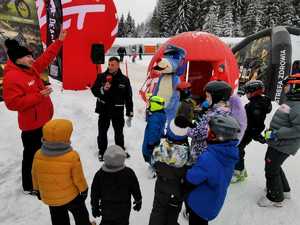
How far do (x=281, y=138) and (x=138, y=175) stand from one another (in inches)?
87.3

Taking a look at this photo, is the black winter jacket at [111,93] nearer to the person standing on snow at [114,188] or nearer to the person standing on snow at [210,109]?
the person standing on snow at [210,109]

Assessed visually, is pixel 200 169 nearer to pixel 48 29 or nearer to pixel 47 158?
pixel 47 158

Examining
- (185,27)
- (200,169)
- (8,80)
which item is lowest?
(185,27)

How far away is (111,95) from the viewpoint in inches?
192

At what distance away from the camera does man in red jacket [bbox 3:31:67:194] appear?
345 cm

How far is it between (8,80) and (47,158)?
1318 millimetres

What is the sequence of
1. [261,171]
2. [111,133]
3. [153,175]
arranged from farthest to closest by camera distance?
[111,133] → [261,171] → [153,175]

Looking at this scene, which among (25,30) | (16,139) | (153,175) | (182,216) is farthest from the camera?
(25,30)

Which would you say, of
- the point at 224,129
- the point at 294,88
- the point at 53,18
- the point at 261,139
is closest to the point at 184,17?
the point at 53,18

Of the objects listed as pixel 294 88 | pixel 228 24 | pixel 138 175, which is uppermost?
pixel 294 88

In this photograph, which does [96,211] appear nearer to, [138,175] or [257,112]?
[138,175]

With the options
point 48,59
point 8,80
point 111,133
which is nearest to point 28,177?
point 8,80

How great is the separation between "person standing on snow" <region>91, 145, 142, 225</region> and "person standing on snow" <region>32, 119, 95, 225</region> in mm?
238

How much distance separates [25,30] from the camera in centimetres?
819
